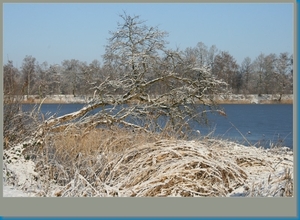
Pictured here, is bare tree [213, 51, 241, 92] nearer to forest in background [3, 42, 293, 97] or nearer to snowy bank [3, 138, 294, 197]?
forest in background [3, 42, 293, 97]

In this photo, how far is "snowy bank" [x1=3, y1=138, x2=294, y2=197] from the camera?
5.36 m

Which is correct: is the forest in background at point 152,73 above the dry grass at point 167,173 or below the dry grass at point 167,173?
above

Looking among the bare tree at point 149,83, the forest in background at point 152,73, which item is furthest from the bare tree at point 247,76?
the bare tree at point 149,83

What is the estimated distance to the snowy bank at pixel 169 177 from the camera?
5363 millimetres

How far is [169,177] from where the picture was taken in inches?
220

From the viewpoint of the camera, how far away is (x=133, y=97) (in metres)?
10.8

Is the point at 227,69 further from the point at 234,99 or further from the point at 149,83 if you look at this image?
the point at 149,83

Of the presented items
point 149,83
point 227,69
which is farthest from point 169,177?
point 227,69

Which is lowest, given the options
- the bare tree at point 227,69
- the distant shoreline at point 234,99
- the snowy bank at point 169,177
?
the snowy bank at point 169,177

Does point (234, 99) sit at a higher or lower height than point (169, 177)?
higher

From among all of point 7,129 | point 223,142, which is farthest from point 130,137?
point 7,129

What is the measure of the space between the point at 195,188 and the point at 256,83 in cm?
1248

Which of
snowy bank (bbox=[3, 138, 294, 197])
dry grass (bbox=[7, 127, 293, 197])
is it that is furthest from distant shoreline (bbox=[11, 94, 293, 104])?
snowy bank (bbox=[3, 138, 294, 197])

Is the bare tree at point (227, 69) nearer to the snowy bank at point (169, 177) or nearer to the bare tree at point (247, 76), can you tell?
the bare tree at point (247, 76)
